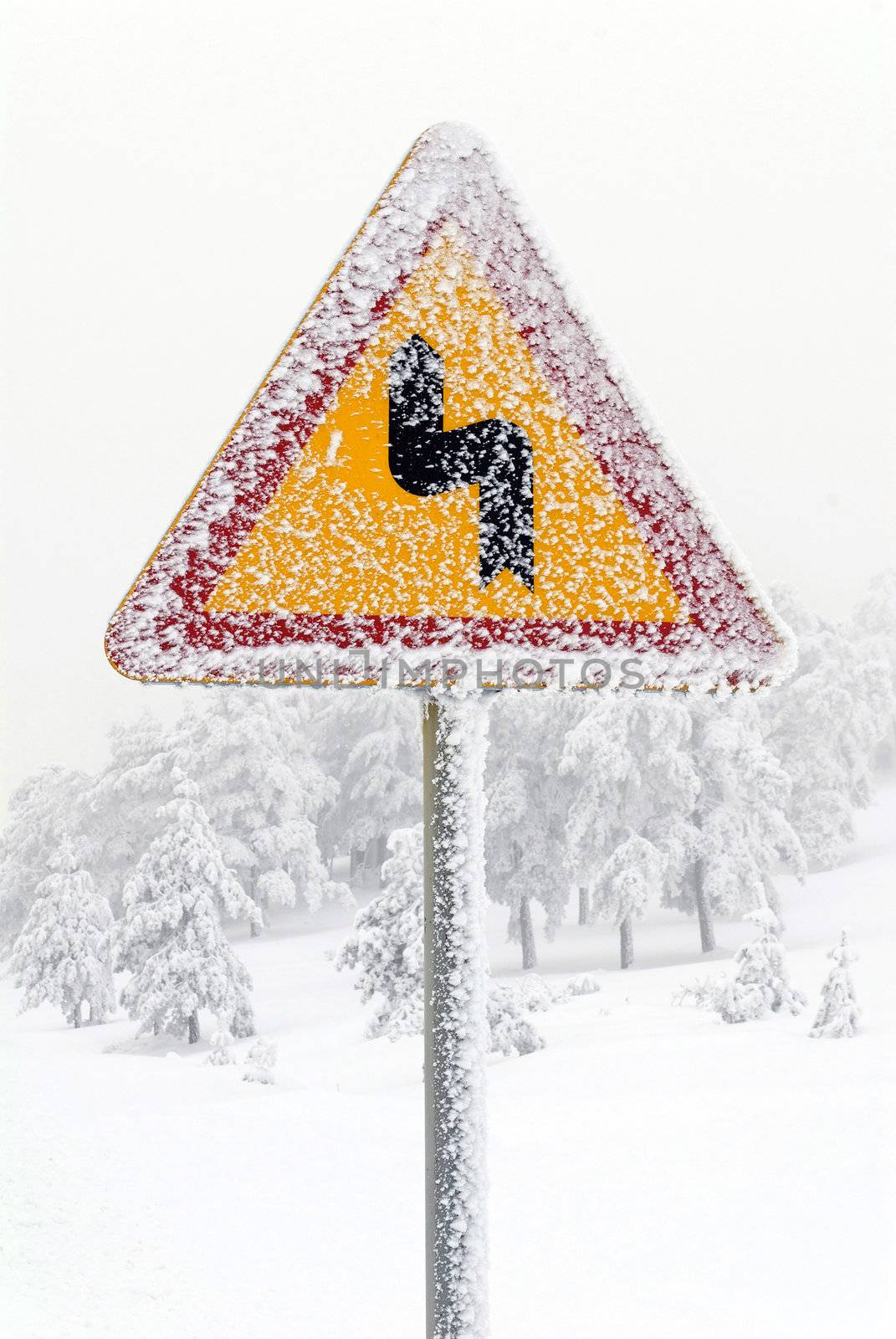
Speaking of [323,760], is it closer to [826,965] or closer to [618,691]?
[826,965]

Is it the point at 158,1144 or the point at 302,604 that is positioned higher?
the point at 302,604

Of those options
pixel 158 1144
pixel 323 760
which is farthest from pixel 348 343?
pixel 323 760

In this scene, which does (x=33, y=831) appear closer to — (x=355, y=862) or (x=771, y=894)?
(x=355, y=862)

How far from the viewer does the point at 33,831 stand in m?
30.7

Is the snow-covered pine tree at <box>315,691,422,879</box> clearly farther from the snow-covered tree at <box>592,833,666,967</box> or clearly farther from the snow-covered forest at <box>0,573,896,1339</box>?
the snow-covered tree at <box>592,833,666,967</box>

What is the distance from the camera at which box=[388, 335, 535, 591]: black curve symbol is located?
1389mm

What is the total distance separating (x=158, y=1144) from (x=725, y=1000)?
9282 mm

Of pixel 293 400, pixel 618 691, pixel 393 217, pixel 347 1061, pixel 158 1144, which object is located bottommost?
pixel 347 1061

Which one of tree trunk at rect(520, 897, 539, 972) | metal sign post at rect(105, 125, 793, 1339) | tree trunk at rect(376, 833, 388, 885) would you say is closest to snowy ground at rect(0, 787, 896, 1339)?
metal sign post at rect(105, 125, 793, 1339)

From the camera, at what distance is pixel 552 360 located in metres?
1.45

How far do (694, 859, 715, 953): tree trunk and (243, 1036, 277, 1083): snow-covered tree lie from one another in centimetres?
1329

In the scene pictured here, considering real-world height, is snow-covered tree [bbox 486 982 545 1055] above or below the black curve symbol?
below

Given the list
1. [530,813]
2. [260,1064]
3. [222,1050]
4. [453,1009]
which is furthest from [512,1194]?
[530,813]

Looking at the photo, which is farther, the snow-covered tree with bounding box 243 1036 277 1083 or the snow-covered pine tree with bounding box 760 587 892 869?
the snow-covered pine tree with bounding box 760 587 892 869
